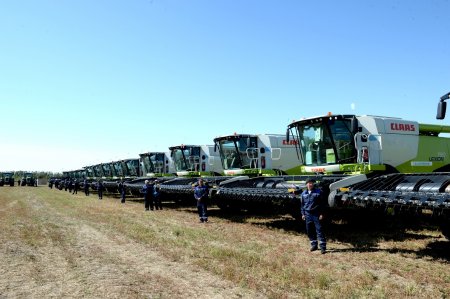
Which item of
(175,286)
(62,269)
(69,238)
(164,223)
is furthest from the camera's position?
(164,223)

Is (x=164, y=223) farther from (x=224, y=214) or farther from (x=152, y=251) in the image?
(x=152, y=251)

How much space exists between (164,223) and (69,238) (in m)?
3.22

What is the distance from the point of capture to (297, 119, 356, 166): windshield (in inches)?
397

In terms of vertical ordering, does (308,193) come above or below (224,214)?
above

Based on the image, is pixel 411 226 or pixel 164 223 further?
pixel 164 223

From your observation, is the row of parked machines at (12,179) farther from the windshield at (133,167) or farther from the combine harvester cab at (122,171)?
the windshield at (133,167)

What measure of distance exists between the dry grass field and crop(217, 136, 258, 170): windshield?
4.76m

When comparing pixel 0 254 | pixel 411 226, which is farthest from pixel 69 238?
pixel 411 226

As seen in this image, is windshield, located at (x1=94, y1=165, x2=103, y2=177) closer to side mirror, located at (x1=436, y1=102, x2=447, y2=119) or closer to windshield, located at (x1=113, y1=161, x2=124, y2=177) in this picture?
windshield, located at (x1=113, y1=161, x2=124, y2=177)

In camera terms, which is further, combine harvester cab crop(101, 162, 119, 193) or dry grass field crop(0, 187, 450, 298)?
combine harvester cab crop(101, 162, 119, 193)

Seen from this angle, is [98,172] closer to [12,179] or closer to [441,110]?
[12,179]

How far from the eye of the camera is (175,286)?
5172mm

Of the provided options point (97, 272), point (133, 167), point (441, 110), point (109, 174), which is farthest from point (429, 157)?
point (109, 174)

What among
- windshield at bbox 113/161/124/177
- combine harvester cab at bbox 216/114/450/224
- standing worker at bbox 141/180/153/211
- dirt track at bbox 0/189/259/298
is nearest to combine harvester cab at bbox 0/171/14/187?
windshield at bbox 113/161/124/177
